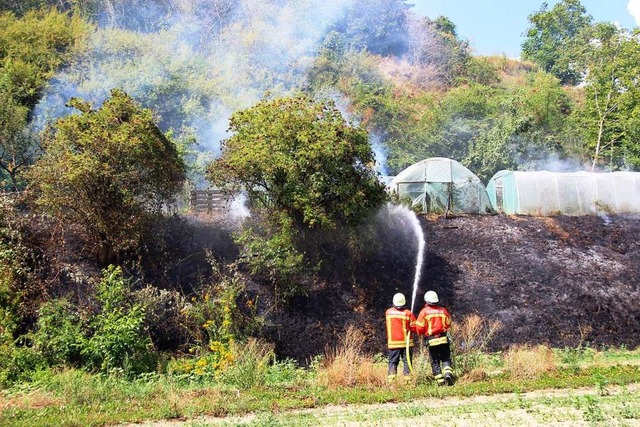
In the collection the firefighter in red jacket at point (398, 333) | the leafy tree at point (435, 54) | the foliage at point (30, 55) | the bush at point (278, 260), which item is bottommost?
the firefighter in red jacket at point (398, 333)

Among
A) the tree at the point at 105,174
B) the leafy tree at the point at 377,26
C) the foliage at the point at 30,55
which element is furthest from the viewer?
the leafy tree at the point at 377,26

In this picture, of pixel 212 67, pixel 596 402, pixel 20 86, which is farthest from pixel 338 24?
pixel 596 402

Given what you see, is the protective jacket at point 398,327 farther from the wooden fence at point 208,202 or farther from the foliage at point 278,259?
the wooden fence at point 208,202

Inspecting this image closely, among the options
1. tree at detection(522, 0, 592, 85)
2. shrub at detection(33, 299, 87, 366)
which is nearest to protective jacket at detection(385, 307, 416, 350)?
shrub at detection(33, 299, 87, 366)

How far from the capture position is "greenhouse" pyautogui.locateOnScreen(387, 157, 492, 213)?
838 inches

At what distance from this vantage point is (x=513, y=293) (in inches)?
635

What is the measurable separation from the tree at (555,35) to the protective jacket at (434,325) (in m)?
48.1

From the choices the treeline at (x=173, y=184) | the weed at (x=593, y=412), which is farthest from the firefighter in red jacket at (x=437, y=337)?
the treeline at (x=173, y=184)

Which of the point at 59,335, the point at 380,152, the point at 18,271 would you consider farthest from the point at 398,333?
the point at 380,152

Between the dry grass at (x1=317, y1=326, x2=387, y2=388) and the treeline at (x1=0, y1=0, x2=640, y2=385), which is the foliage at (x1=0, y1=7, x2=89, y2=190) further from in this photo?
the dry grass at (x1=317, y1=326, x2=387, y2=388)

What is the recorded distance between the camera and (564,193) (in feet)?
72.7

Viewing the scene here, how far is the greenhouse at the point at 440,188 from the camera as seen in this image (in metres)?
21.3

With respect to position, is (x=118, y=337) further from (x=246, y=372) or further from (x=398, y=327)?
(x=398, y=327)

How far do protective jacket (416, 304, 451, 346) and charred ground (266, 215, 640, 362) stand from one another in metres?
4.07
